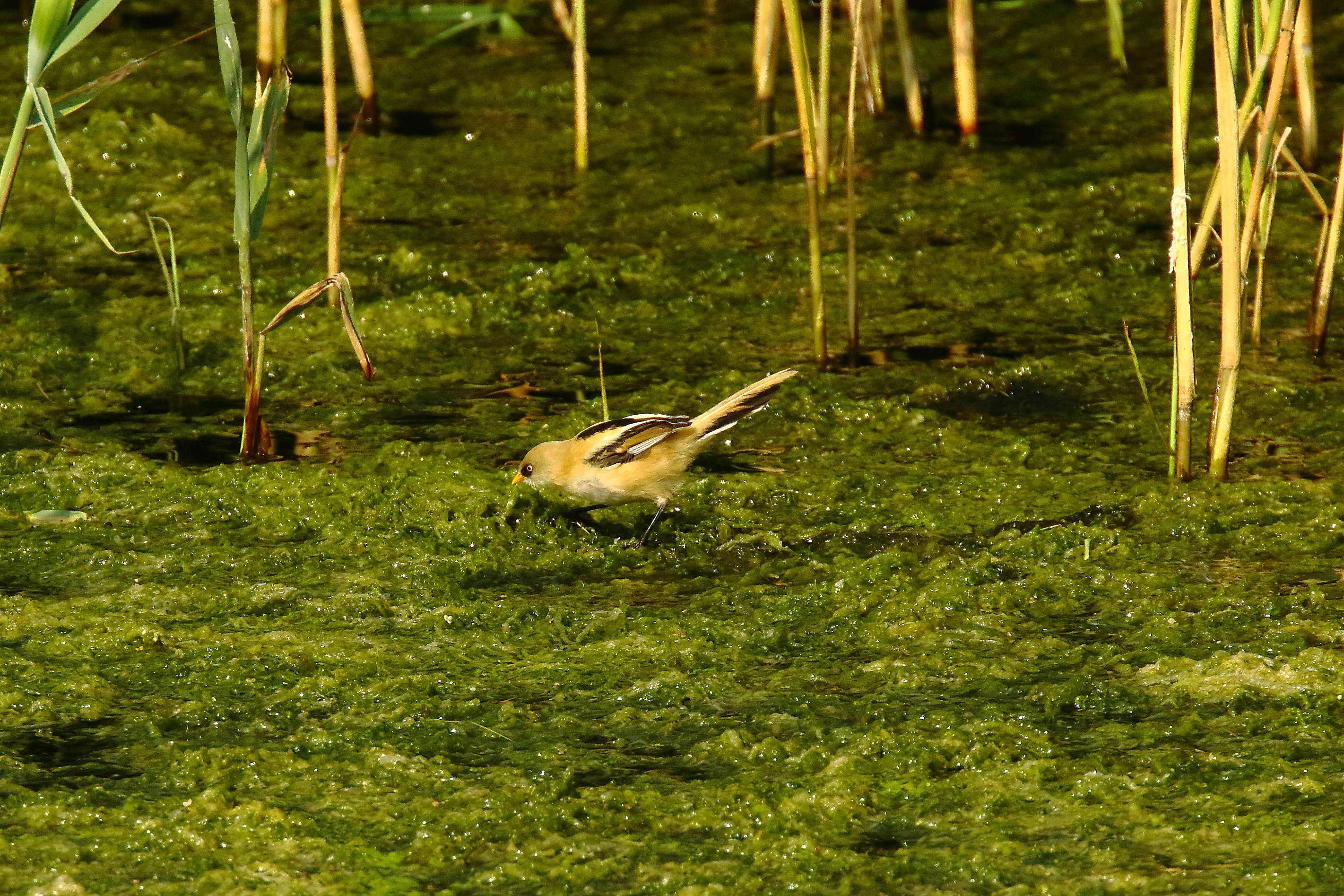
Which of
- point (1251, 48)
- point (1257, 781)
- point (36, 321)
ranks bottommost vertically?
point (1257, 781)

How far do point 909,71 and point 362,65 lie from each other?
2.17 m

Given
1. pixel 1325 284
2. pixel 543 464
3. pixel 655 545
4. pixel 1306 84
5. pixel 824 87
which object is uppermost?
pixel 824 87

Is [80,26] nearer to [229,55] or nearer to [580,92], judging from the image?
[229,55]

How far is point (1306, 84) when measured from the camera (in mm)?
5027

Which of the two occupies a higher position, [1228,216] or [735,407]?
[1228,216]

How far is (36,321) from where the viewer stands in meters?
4.69

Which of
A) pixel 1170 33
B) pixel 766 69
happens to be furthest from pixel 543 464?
pixel 1170 33

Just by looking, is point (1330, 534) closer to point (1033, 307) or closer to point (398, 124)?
point (1033, 307)

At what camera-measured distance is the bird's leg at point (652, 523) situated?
3.57 m

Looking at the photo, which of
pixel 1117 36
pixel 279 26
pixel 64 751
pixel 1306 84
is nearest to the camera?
pixel 64 751

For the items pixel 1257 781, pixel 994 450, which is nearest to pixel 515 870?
pixel 1257 781

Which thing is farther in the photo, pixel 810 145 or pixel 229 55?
pixel 810 145

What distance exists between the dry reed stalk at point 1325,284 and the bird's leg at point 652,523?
1.87m

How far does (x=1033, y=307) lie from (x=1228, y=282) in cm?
147
